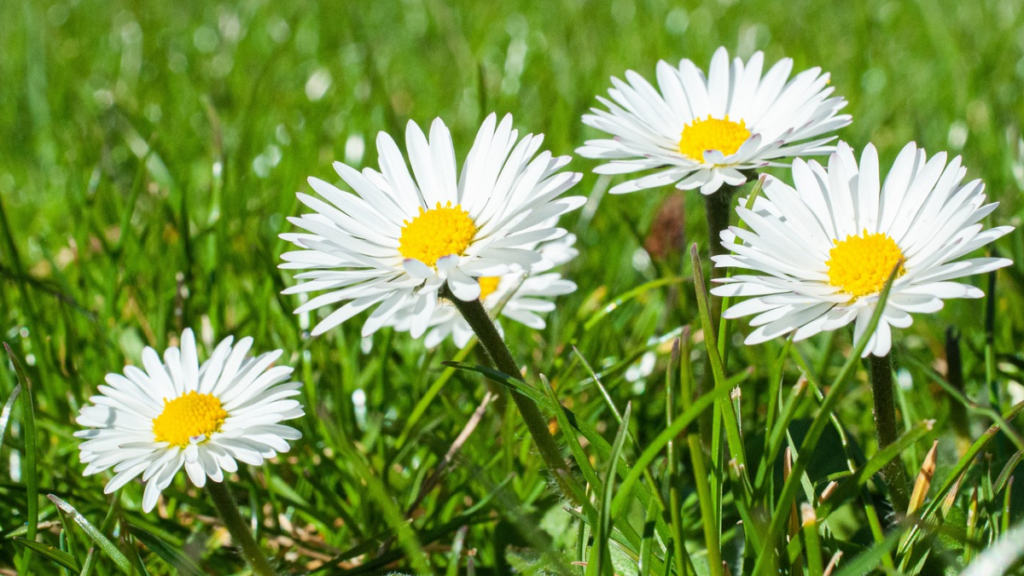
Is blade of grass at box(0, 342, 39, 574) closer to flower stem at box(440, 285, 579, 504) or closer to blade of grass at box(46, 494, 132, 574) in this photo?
blade of grass at box(46, 494, 132, 574)

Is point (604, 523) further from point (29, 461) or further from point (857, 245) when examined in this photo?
point (29, 461)

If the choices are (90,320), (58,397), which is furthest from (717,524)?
(90,320)

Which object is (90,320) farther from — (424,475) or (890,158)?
(890,158)

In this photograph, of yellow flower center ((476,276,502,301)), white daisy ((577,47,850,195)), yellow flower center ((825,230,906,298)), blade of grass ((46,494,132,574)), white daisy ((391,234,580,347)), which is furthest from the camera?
yellow flower center ((476,276,502,301))

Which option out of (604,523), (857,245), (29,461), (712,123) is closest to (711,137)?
(712,123)

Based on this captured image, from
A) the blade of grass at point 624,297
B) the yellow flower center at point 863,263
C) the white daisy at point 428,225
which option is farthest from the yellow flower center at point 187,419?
the yellow flower center at point 863,263

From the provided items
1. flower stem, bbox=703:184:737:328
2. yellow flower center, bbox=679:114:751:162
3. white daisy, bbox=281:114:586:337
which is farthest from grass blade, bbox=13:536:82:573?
yellow flower center, bbox=679:114:751:162
